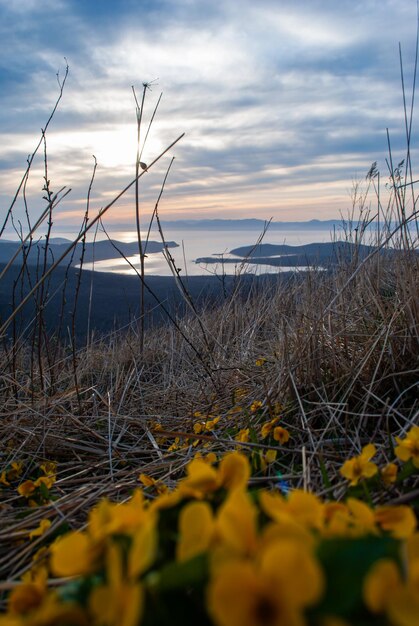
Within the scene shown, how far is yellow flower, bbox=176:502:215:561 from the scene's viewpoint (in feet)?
1.45

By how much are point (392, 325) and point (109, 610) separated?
1676 millimetres

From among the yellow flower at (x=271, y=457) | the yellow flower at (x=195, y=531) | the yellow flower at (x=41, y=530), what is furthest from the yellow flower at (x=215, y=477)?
the yellow flower at (x=271, y=457)

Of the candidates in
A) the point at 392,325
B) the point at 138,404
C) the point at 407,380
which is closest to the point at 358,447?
the point at 407,380

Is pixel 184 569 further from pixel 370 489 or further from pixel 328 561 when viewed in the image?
pixel 370 489

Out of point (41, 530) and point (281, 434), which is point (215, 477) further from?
point (281, 434)

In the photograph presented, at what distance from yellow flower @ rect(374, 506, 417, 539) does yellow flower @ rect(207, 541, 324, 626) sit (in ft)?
0.74

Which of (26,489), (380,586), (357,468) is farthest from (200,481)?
(26,489)

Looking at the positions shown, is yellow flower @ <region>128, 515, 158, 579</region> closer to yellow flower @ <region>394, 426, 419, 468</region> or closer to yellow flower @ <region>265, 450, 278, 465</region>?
yellow flower @ <region>394, 426, 419, 468</region>

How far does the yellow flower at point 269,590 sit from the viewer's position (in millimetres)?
347

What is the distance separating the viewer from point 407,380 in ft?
5.50

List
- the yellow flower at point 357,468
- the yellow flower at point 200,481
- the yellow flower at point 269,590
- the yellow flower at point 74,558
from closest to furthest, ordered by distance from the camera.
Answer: the yellow flower at point 269,590 → the yellow flower at point 74,558 → the yellow flower at point 200,481 → the yellow flower at point 357,468

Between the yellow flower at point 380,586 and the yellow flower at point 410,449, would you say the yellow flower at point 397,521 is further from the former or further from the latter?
the yellow flower at point 410,449

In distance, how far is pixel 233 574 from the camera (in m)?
0.35

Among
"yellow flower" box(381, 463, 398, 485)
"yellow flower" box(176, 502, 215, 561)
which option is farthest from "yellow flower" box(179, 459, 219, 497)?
"yellow flower" box(381, 463, 398, 485)
